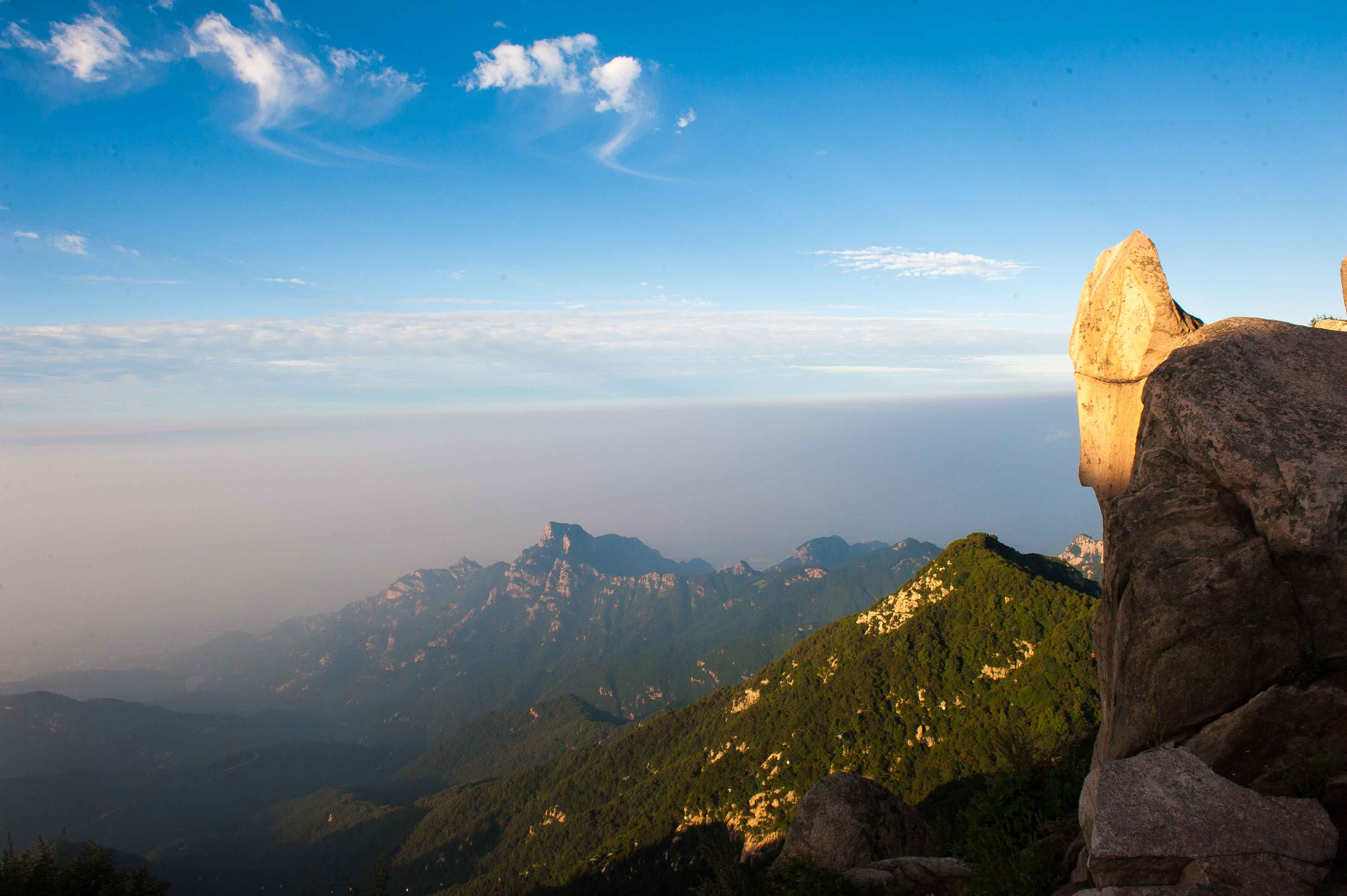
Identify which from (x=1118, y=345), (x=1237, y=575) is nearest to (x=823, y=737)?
(x=1118, y=345)

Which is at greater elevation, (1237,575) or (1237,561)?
(1237,561)

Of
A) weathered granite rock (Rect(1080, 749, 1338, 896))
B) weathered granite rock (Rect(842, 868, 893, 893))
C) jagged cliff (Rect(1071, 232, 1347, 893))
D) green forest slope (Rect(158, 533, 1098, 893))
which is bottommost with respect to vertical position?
green forest slope (Rect(158, 533, 1098, 893))

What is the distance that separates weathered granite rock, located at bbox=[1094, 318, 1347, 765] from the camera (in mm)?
12594

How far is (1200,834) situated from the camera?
1063 cm

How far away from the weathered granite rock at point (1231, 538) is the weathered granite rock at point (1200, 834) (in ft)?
6.61

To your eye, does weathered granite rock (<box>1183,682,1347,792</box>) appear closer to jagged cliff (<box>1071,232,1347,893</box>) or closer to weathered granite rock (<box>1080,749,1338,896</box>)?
jagged cliff (<box>1071,232,1347,893</box>)

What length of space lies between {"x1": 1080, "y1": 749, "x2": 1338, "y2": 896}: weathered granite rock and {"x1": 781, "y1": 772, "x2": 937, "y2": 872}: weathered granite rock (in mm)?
26917

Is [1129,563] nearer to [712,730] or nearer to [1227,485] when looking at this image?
[1227,485]

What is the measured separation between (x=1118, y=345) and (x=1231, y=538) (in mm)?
9339

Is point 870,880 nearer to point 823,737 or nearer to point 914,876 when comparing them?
point 914,876

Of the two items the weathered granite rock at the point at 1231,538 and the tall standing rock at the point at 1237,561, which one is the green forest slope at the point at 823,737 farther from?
the weathered granite rock at the point at 1231,538

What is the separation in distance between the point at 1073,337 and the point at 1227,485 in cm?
1060

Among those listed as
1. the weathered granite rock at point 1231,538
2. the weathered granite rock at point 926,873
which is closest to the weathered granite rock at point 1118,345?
the weathered granite rock at point 1231,538

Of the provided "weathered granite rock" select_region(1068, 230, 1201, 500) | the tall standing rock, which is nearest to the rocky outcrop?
the tall standing rock
